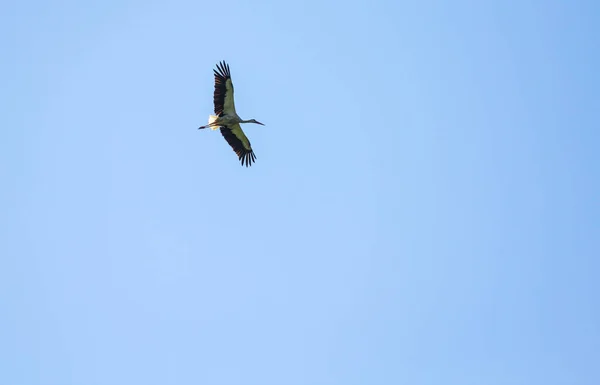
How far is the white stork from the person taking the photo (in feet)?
152

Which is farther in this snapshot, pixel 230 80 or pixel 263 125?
pixel 263 125

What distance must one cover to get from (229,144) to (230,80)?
334 centimetres

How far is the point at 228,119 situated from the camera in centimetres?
4738

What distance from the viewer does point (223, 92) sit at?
46.6m

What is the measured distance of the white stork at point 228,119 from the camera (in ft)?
152

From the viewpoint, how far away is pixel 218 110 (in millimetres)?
47094

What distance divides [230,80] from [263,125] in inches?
141

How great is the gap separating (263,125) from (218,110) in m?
2.87

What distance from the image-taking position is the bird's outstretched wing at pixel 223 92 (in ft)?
152

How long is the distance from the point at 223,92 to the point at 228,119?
1.27 m

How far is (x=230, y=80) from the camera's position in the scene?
46375 mm

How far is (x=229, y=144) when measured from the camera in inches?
1921

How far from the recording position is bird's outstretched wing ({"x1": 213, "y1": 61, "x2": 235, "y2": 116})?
152 ft

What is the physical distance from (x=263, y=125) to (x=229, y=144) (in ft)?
5.44
